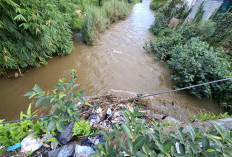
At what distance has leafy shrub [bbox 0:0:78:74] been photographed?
7.29ft

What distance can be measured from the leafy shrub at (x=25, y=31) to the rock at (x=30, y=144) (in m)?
2.51

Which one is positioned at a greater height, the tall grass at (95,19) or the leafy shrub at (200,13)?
the leafy shrub at (200,13)

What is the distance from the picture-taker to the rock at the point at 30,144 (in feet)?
3.49

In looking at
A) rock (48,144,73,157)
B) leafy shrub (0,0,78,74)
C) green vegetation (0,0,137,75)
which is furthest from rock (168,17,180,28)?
rock (48,144,73,157)

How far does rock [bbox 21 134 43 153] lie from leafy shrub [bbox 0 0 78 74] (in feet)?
8.24

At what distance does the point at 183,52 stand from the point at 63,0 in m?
4.51

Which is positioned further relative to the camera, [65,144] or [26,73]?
[26,73]

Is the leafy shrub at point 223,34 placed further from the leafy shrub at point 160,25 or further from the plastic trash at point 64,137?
the plastic trash at point 64,137

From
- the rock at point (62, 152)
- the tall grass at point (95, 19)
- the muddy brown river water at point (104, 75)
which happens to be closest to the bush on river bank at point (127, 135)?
the rock at point (62, 152)

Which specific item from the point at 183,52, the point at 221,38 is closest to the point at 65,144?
the point at 183,52

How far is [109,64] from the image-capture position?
4.08m

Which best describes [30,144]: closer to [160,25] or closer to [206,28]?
[206,28]

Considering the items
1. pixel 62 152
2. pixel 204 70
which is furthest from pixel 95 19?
pixel 62 152

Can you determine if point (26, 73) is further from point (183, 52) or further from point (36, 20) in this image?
point (183, 52)
